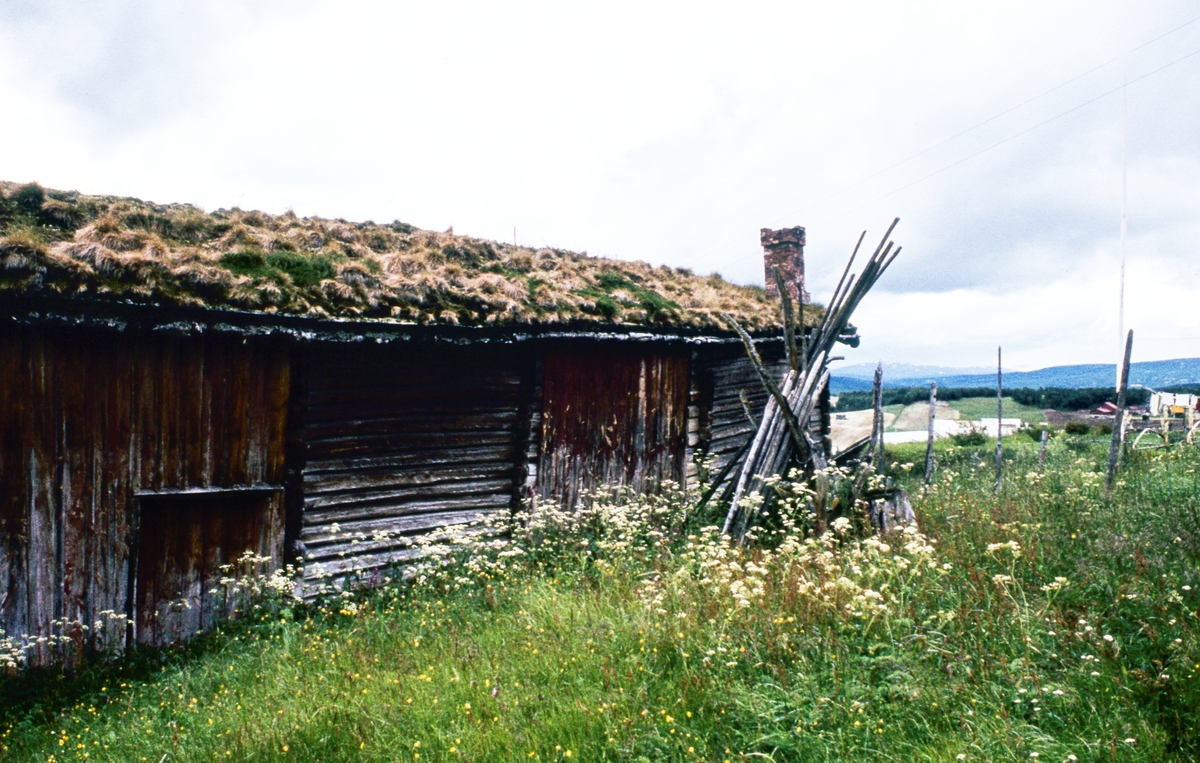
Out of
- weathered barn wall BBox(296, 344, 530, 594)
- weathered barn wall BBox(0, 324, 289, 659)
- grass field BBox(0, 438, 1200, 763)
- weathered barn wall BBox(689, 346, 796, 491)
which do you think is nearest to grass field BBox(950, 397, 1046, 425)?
weathered barn wall BBox(689, 346, 796, 491)

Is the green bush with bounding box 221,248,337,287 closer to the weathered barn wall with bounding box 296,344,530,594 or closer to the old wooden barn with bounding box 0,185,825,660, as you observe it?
the old wooden barn with bounding box 0,185,825,660

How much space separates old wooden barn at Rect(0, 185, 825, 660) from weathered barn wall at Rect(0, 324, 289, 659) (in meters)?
0.02

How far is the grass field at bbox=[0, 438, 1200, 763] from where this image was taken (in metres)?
2.93

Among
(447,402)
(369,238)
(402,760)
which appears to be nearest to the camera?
(402,760)

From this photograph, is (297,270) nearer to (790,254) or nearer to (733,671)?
(733,671)

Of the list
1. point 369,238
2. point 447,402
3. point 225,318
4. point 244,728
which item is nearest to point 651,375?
point 447,402

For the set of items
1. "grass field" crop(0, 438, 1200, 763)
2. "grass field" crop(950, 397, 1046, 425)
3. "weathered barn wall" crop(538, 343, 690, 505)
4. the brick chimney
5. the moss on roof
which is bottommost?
"grass field" crop(950, 397, 1046, 425)

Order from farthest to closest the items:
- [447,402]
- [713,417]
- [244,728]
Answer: [713,417], [447,402], [244,728]

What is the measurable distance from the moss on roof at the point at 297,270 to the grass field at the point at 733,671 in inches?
115

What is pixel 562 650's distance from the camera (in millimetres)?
4004

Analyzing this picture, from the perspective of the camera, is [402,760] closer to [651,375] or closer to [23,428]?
[23,428]

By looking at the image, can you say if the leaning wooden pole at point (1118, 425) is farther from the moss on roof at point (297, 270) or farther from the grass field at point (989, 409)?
the grass field at point (989, 409)

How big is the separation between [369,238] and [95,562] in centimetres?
511

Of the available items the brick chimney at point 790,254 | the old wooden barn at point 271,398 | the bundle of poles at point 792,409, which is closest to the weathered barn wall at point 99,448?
the old wooden barn at point 271,398
